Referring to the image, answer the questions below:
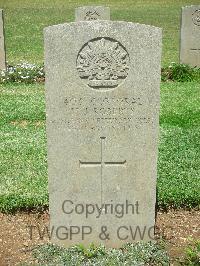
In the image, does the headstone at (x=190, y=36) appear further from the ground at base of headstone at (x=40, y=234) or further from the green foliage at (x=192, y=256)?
the green foliage at (x=192, y=256)

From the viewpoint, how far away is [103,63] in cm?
392

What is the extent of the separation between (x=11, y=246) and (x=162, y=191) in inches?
72.4

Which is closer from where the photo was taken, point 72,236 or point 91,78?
point 91,78

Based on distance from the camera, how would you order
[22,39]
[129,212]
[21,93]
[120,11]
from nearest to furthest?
[129,212]
[21,93]
[22,39]
[120,11]

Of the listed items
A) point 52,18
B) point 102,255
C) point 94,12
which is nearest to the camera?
point 102,255

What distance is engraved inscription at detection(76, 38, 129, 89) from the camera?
12.7 ft

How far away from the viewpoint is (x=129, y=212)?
4414mm

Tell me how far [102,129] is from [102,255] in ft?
3.80

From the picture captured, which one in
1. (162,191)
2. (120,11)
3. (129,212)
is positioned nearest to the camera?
(129,212)

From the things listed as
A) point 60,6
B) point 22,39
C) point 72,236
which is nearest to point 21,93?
point 72,236

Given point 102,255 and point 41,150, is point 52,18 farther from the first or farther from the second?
point 102,255

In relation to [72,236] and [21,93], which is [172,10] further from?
[72,236]

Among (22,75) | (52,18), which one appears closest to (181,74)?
(22,75)

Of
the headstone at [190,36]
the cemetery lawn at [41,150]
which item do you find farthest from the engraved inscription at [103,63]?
the headstone at [190,36]
